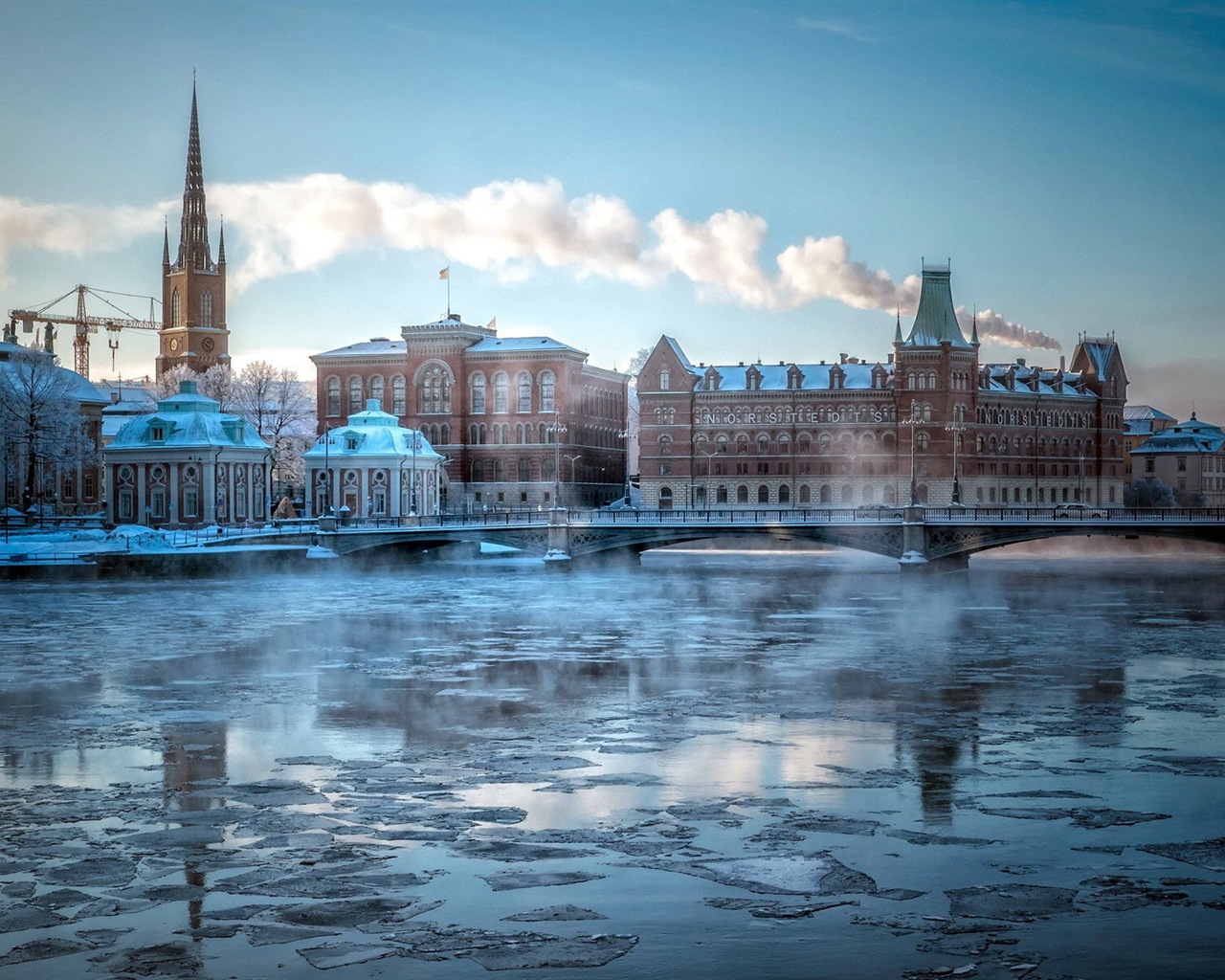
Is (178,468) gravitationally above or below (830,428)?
below

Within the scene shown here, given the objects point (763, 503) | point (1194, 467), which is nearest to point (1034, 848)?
point (763, 503)

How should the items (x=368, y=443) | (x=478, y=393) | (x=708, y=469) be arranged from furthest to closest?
(x=708, y=469) → (x=478, y=393) → (x=368, y=443)

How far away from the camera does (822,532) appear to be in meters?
77.7

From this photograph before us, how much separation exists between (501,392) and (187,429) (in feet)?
138

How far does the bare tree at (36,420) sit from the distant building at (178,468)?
12.3 feet

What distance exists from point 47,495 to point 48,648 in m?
62.5

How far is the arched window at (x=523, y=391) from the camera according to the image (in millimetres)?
123938

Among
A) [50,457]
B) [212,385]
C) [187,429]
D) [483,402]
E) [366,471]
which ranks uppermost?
[212,385]

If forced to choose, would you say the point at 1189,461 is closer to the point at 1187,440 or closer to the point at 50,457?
the point at 1187,440

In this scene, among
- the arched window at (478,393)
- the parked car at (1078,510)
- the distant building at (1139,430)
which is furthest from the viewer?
the distant building at (1139,430)

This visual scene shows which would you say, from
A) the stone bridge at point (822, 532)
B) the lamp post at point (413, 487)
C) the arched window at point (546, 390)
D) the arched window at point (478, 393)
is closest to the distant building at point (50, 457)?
the stone bridge at point (822, 532)

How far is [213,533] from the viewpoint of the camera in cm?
7569

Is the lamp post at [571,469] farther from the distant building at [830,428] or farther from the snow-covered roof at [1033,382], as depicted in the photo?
the snow-covered roof at [1033,382]

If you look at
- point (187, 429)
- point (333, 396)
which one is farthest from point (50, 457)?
point (333, 396)
